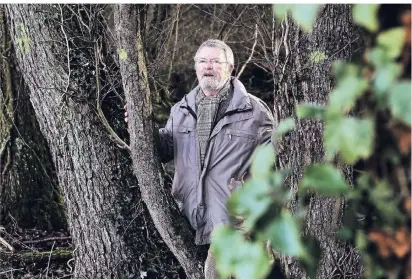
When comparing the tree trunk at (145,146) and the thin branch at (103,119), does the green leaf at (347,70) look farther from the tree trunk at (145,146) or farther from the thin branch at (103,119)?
the thin branch at (103,119)

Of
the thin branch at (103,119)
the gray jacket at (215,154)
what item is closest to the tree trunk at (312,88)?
the gray jacket at (215,154)

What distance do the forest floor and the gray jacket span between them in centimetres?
146

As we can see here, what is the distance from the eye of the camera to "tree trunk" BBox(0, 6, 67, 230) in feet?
23.6

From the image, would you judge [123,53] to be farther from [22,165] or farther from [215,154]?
[22,165]

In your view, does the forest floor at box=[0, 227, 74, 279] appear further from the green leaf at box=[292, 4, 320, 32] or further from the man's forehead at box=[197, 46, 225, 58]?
the green leaf at box=[292, 4, 320, 32]

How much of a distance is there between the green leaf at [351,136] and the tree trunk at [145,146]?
9.32 ft

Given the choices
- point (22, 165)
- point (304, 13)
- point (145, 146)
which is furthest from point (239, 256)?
point (22, 165)

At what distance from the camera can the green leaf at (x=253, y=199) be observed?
1.31 meters

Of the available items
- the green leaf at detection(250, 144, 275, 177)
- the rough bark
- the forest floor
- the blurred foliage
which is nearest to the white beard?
the rough bark

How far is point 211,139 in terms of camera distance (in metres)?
4.71

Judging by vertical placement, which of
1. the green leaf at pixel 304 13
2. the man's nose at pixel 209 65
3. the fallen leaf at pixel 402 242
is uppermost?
the green leaf at pixel 304 13

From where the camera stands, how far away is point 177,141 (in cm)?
479

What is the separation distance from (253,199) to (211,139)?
11.2 ft

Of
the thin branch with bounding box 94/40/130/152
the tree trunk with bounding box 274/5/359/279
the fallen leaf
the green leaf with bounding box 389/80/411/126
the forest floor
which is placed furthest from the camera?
the forest floor
